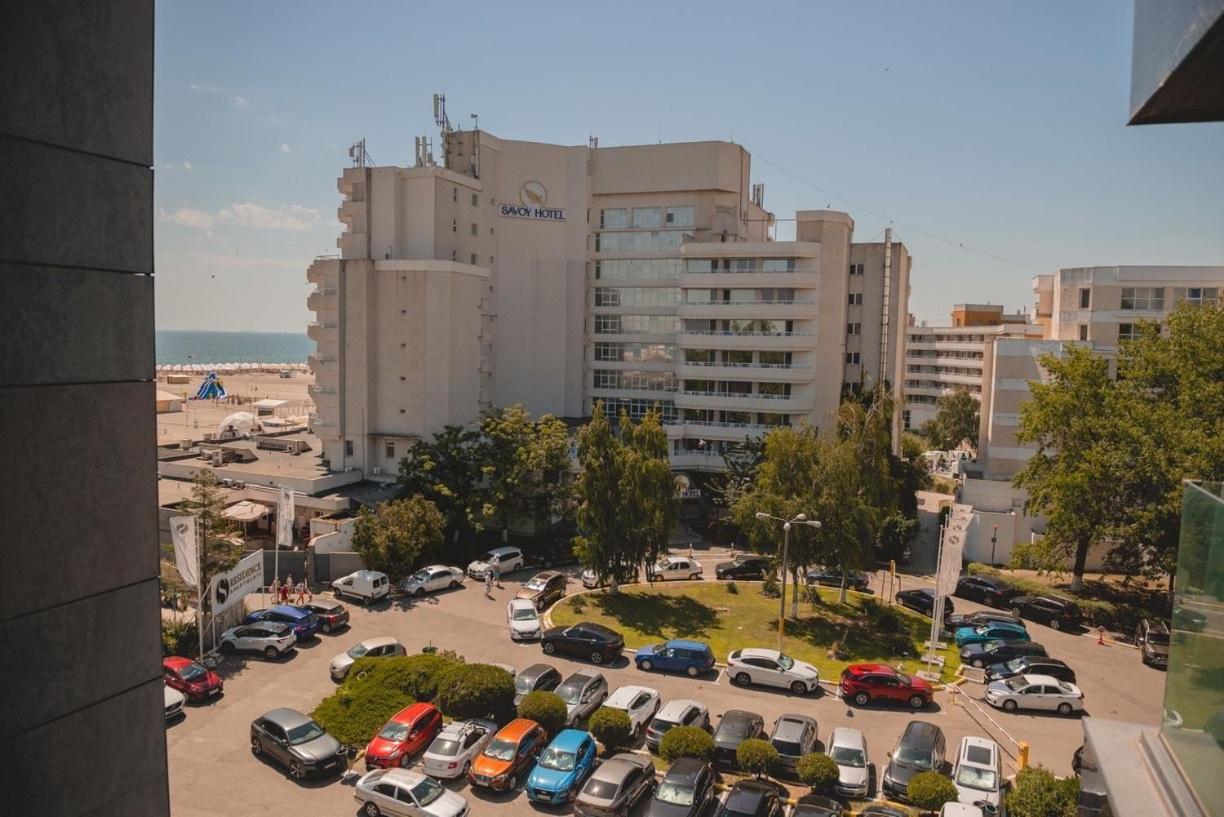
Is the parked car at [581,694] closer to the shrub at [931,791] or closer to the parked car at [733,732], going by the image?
the parked car at [733,732]

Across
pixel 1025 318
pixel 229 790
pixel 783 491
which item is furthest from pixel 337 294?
pixel 1025 318

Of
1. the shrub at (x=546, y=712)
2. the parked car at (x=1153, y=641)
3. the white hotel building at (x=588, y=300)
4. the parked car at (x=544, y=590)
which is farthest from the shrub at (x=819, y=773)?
the white hotel building at (x=588, y=300)

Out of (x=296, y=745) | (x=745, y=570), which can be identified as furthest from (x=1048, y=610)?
(x=296, y=745)

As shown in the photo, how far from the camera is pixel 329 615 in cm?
3212

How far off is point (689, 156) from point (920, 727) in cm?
4422

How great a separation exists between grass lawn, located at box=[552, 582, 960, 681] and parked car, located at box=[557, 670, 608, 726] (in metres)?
5.56

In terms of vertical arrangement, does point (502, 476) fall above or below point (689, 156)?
below

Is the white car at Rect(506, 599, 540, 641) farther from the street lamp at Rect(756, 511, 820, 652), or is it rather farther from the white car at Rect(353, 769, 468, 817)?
the white car at Rect(353, 769, 468, 817)

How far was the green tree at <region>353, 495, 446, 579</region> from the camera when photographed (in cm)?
3734

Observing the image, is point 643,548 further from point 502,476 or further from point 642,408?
point 642,408

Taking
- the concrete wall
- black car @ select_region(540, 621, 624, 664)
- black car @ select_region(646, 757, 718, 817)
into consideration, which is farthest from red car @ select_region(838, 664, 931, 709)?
the concrete wall

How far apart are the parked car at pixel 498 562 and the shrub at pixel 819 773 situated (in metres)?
21.7

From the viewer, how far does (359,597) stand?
36281mm

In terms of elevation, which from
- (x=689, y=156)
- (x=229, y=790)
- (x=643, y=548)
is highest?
(x=689, y=156)
